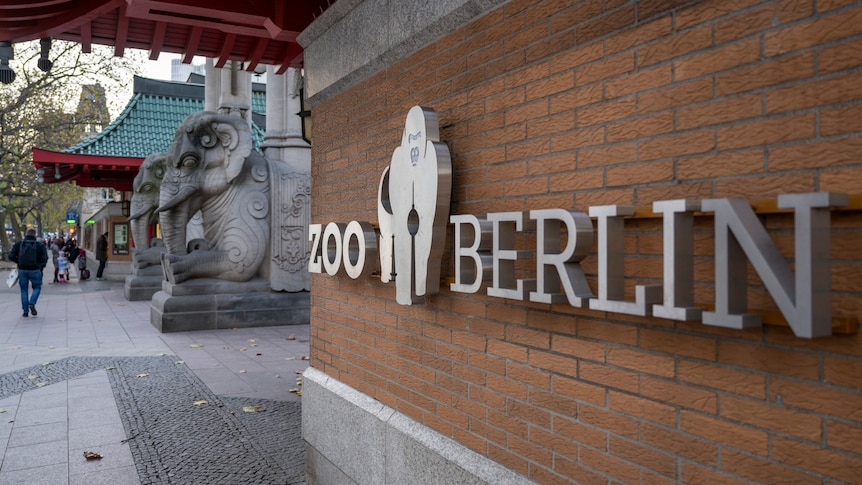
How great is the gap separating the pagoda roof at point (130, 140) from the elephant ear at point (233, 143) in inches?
475

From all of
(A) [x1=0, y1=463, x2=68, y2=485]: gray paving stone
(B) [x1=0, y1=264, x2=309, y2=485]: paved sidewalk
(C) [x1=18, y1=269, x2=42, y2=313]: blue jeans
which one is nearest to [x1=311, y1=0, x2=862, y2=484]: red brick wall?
(B) [x1=0, y1=264, x2=309, y2=485]: paved sidewalk

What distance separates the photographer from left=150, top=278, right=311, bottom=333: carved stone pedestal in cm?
1216

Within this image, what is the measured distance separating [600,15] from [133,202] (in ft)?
54.6

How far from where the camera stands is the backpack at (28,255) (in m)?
14.8

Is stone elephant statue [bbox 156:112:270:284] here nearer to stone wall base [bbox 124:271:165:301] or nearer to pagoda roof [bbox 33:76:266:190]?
stone wall base [bbox 124:271:165:301]

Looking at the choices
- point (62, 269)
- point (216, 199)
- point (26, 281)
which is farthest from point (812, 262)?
point (62, 269)

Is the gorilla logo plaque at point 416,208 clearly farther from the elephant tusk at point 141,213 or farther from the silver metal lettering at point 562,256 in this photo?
the elephant tusk at point 141,213

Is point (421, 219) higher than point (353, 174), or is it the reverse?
point (353, 174)

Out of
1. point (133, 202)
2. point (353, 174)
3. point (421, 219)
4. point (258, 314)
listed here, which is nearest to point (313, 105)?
point (353, 174)

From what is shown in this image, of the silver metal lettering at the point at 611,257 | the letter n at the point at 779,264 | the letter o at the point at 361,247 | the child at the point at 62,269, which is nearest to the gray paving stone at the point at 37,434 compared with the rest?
A: the letter o at the point at 361,247

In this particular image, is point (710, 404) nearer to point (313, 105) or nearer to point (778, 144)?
point (778, 144)

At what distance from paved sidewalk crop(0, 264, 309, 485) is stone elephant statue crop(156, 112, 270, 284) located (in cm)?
130

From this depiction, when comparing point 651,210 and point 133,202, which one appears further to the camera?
point 133,202

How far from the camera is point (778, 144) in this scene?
6.46ft
